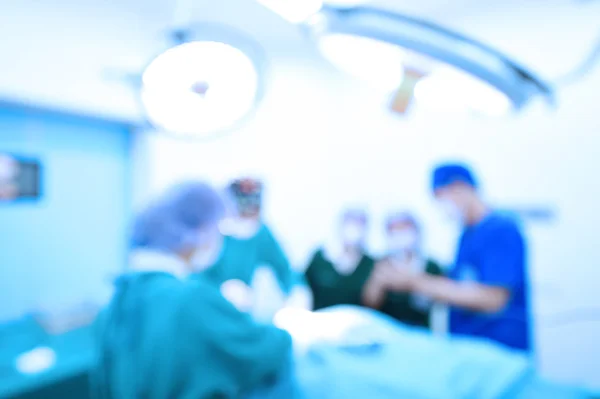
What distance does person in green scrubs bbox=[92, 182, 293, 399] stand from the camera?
837 mm

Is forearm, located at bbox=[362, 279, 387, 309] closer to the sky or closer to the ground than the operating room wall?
closer to the ground

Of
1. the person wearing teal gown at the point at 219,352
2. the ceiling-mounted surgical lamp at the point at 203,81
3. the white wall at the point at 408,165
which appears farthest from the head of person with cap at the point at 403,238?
the ceiling-mounted surgical lamp at the point at 203,81

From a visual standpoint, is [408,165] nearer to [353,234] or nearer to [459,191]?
[353,234]

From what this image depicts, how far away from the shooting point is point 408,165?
2258 millimetres

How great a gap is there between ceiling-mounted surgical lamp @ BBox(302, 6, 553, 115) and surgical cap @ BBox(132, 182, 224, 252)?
1.75 feet

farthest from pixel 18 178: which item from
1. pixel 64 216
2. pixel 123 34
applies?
pixel 123 34

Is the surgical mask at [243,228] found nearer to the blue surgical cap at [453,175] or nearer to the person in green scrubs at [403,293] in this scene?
the person in green scrubs at [403,293]

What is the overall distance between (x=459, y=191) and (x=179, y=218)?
3.27 ft

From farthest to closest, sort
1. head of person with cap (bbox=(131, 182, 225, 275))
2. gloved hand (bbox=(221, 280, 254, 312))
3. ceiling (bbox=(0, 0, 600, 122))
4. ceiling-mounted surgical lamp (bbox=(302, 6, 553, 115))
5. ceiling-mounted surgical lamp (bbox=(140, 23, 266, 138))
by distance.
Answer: gloved hand (bbox=(221, 280, 254, 312)) < ceiling (bbox=(0, 0, 600, 122)) < head of person with cap (bbox=(131, 182, 225, 275)) < ceiling-mounted surgical lamp (bbox=(140, 23, 266, 138)) < ceiling-mounted surgical lamp (bbox=(302, 6, 553, 115))

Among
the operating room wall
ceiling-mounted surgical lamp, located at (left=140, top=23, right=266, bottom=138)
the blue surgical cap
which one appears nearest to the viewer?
ceiling-mounted surgical lamp, located at (left=140, top=23, right=266, bottom=138)

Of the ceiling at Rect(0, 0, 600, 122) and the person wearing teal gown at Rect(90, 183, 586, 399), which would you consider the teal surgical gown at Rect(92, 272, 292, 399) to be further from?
the ceiling at Rect(0, 0, 600, 122)

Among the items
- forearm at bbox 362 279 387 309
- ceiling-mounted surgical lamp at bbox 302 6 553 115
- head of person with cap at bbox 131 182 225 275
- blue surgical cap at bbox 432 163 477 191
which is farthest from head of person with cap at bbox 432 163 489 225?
head of person with cap at bbox 131 182 225 275

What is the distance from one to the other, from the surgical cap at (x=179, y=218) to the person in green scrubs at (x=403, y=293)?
0.85 m

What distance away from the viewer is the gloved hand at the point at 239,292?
1.79m
